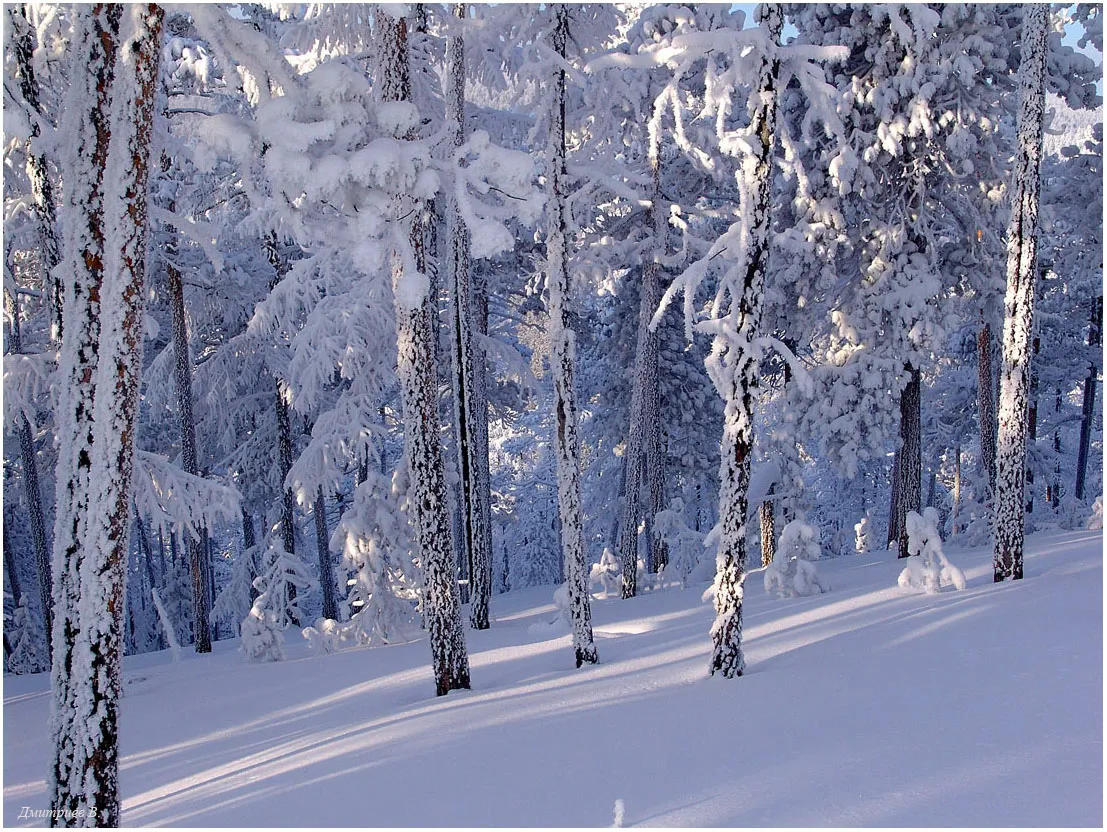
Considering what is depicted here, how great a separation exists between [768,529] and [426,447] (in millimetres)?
13027

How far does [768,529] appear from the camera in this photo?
20.9 metres

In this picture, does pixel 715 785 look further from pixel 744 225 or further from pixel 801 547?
pixel 801 547

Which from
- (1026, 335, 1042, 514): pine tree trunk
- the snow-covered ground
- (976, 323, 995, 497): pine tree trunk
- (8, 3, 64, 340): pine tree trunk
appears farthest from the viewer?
(1026, 335, 1042, 514): pine tree trunk

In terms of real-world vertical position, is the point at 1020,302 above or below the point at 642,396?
above

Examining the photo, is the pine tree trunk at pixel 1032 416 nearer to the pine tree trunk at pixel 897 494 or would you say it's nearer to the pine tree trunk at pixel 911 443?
the pine tree trunk at pixel 897 494

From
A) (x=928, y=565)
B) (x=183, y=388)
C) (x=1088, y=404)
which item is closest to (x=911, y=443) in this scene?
(x=928, y=565)

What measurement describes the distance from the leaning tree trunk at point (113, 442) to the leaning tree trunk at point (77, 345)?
0.06 metres

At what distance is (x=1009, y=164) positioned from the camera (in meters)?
16.8

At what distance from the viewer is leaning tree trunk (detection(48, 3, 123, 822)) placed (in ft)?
18.9

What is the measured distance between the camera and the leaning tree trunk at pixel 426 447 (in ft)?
32.1

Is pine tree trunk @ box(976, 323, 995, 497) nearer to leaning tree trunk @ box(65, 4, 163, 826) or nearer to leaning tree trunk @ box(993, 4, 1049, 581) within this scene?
leaning tree trunk @ box(993, 4, 1049, 581)

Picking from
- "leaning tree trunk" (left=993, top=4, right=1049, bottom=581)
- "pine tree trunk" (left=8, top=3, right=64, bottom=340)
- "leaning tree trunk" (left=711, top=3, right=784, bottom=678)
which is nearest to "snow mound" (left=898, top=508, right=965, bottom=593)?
"leaning tree trunk" (left=993, top=4, right=1049, bottom=581)

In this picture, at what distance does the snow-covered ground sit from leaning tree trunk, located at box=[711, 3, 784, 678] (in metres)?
0.67

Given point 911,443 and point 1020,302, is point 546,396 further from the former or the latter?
point 1020,302
